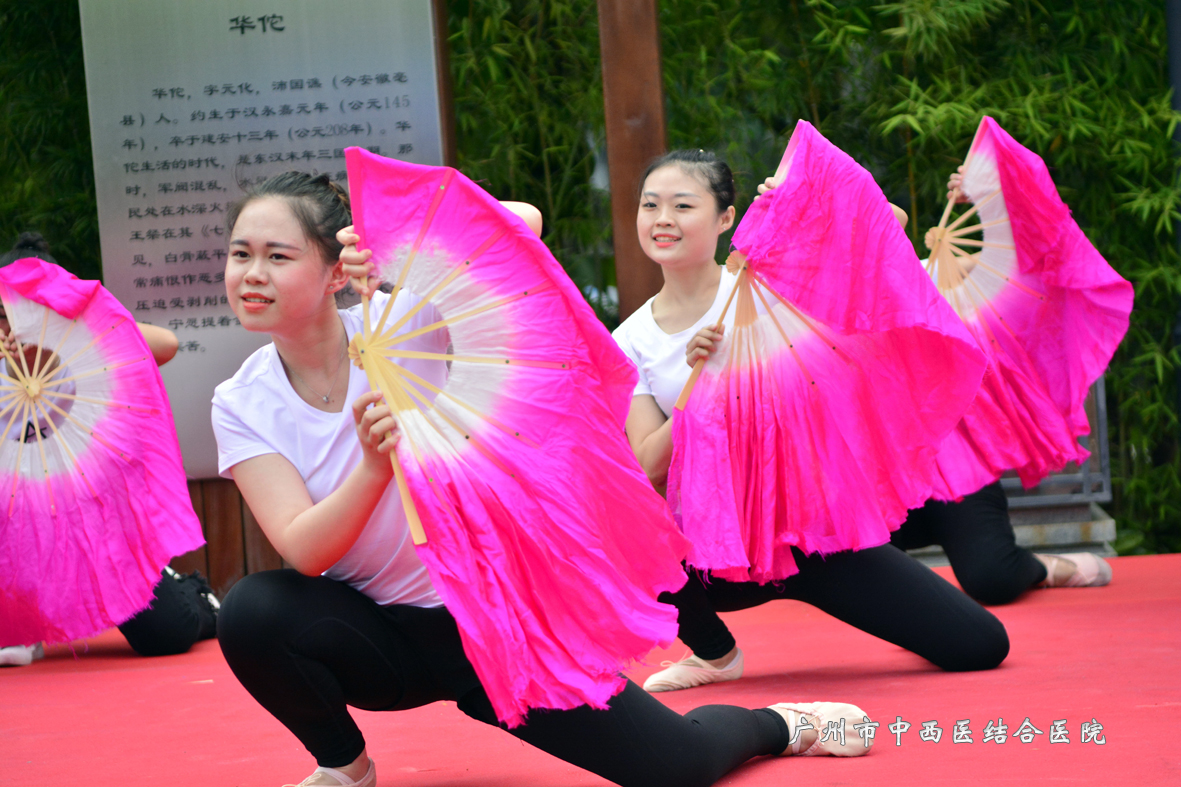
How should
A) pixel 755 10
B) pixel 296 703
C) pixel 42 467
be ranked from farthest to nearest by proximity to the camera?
pixel 755 10
pixel 42 467
pixel 296 703

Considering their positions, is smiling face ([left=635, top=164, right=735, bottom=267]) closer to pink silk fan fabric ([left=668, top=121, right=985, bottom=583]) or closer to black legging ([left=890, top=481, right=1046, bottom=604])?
pink silk fan fabric ([left=668, top=121, right=985, bottom=583])

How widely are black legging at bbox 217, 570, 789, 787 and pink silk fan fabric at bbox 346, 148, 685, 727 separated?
0.12m

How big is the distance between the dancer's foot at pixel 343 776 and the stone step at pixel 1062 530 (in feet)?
9.03

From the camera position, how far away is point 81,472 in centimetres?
283

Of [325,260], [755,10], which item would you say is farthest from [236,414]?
[755,10]

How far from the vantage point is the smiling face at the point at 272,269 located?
5.52 feet

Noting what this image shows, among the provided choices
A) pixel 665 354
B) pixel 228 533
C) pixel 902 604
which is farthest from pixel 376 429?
pixel 228 533

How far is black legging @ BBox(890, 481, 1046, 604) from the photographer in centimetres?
316

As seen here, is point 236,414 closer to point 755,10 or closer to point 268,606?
point 268,606

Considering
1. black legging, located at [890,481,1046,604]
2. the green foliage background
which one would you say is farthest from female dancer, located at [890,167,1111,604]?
the green foliage background

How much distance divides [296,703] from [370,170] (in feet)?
2.51

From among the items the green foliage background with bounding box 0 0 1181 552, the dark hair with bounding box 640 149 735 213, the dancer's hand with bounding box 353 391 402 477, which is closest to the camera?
the dancer's hand with bounding box 353 391 402 477

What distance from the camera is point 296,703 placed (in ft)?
5.50

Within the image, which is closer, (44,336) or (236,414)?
(236,414)
